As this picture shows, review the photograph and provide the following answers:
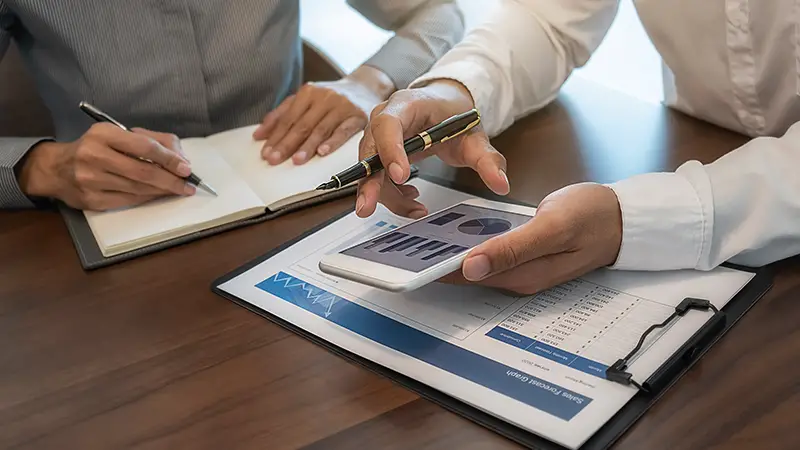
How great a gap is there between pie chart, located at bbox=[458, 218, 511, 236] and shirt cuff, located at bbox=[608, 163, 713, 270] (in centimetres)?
11

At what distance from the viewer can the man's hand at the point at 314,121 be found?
1.04m

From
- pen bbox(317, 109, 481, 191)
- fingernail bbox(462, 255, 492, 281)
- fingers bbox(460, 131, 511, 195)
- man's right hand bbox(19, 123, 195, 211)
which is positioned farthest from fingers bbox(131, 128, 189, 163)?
fingernail bbox(462, 255, 492, 281)

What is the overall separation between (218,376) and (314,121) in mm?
505

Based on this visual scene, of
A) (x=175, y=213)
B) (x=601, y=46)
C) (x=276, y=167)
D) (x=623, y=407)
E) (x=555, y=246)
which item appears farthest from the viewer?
(x=601, y=46)

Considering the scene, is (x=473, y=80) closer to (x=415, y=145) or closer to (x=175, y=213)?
(x=415, y=145)

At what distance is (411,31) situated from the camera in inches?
51.9

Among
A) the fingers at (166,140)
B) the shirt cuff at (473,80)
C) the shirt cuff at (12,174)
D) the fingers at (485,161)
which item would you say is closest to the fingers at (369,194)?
the fingers at (485,161)

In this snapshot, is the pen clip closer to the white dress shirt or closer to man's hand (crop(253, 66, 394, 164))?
the white dress shirt

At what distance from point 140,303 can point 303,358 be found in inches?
8.1

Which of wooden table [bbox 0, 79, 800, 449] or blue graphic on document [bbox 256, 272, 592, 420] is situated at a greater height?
blue graphic on document [bbox 256, 272, 592, 420]

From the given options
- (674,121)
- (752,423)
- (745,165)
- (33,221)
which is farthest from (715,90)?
(33,221)

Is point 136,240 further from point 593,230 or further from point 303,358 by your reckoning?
point 593,230

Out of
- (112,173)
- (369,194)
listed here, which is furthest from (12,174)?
(369,194)

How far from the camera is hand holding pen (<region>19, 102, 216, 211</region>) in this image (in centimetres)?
91
